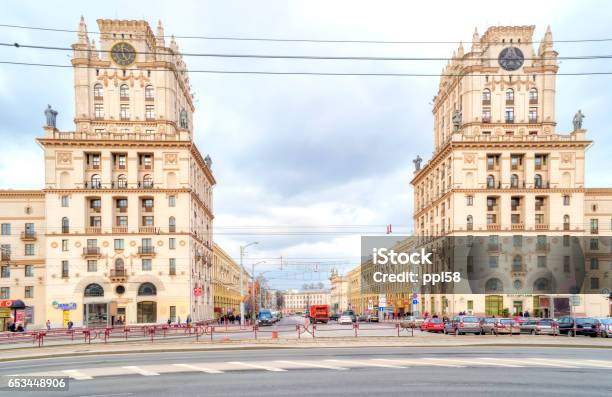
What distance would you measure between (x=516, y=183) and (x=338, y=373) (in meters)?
62.2

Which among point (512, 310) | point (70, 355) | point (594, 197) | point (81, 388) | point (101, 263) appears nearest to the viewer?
point (81, 388)

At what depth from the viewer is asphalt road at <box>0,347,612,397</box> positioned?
1177 centimetres

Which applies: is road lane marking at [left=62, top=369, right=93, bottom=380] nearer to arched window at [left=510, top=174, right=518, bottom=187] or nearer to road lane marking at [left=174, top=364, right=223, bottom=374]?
road lane marking at [left=174, top=364, right=223, bottom=374]

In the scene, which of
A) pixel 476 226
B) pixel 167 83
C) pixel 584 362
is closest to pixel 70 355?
pixel 584 362

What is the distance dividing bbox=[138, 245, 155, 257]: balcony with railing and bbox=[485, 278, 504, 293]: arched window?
1939 inches

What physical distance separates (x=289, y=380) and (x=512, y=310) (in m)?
60.0

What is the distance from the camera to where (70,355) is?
22.4 m

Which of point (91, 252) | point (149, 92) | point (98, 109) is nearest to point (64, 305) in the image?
point (91, 252)

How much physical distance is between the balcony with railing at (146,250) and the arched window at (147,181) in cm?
876

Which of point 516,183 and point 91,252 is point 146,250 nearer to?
point 91,252

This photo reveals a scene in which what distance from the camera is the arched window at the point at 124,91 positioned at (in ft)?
206

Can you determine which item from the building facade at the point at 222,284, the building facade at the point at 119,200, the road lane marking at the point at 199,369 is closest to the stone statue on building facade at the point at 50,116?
the building facade at the point at 119,200

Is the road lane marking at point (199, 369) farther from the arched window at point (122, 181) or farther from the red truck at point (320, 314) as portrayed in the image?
the red truck at point (320, 314)

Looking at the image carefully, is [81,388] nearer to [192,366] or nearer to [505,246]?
[192,366]
